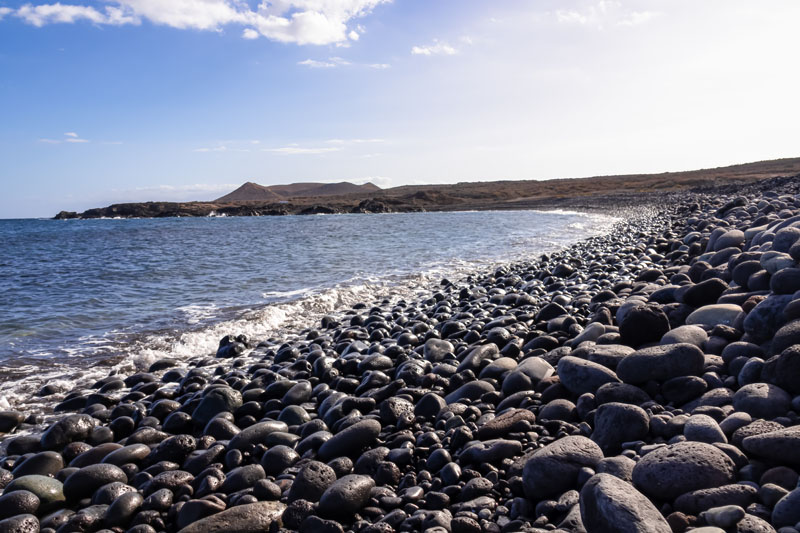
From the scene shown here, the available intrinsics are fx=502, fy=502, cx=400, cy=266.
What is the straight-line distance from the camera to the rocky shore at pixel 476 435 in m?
2.41

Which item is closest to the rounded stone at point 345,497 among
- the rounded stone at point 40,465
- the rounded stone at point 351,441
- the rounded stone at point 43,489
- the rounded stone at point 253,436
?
the rounded stone at point 351,441

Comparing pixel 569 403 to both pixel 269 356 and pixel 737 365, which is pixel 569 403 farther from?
pixel 269 356

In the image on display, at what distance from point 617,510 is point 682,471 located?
0.51 meters

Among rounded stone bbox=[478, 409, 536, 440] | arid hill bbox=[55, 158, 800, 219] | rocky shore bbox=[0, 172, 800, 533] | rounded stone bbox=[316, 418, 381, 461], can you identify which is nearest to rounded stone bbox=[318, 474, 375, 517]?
rocky shore bbox=[0, 172, 800, 533]

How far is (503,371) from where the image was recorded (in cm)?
496

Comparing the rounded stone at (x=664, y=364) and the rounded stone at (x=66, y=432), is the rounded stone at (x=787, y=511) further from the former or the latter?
the rounded stone at (x=66, y=432)

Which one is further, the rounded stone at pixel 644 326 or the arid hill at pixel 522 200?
the arid hill at pixel 522 200

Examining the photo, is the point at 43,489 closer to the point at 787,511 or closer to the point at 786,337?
the point at 787,511

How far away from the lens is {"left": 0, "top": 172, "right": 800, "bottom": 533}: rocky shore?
2.41 metres

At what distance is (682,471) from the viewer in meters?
2.35

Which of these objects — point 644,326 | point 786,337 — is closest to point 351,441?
point 644,326

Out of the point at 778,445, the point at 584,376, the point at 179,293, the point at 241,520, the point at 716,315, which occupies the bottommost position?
the point at 241,520

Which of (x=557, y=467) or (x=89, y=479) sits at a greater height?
(x=557, y=467)

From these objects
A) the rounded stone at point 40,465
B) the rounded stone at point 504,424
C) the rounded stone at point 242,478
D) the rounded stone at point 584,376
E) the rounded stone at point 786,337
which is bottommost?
the rounded stone at point 40,465
